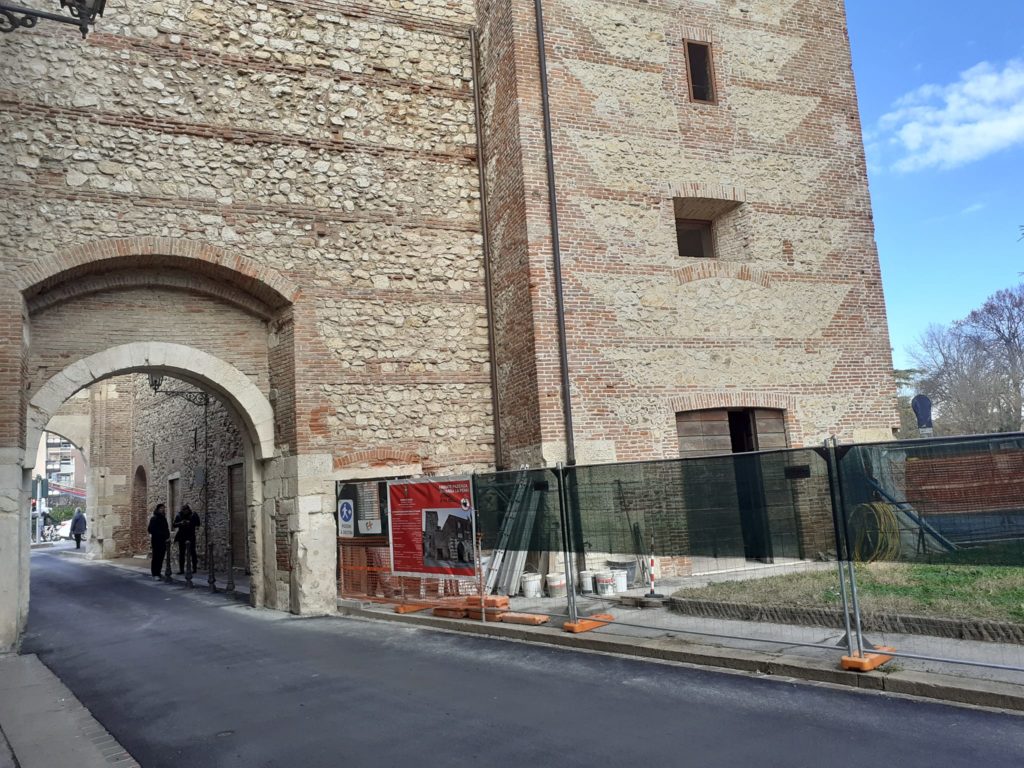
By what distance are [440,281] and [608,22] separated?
4.93 m

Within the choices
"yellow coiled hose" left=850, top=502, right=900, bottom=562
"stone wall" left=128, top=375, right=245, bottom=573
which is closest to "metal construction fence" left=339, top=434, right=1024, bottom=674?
"yellow coiled hose" left=850, top=502, right=900, bottom=562

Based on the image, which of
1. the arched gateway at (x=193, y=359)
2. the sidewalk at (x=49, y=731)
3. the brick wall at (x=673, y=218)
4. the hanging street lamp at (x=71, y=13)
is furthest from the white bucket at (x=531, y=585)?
the hanging street lamp at (x=71, y=13)

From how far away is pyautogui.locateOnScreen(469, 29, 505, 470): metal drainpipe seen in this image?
489 inches

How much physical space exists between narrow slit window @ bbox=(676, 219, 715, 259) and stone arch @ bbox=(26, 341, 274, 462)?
723 cm

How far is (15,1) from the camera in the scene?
33.6 ft

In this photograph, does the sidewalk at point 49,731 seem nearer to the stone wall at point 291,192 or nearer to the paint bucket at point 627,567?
the stone wall at point 291,192

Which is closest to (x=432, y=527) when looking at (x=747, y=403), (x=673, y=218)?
(x=747, y=403)

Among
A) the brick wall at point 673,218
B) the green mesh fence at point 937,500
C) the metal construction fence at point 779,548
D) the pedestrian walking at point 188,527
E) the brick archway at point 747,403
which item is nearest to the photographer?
the green mesh fence at point 937,500

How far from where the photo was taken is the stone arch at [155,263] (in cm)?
993

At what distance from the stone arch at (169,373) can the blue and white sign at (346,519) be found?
1.48 m

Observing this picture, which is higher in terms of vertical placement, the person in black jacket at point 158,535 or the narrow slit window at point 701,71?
the narrow slit window at point 701,71

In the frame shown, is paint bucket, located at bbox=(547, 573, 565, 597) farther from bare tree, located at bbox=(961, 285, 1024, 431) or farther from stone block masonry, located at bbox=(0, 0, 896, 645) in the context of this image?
bare tree, located at bbox=(961, 285, 1024, 431)

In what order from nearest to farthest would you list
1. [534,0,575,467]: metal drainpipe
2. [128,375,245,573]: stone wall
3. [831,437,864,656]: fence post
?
[831,437,864,656]: fence post < [534,0,575,467]: metal drainpipe < [128,375,245,573]: stone wall

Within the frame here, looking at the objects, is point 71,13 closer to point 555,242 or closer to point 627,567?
point 555,242
